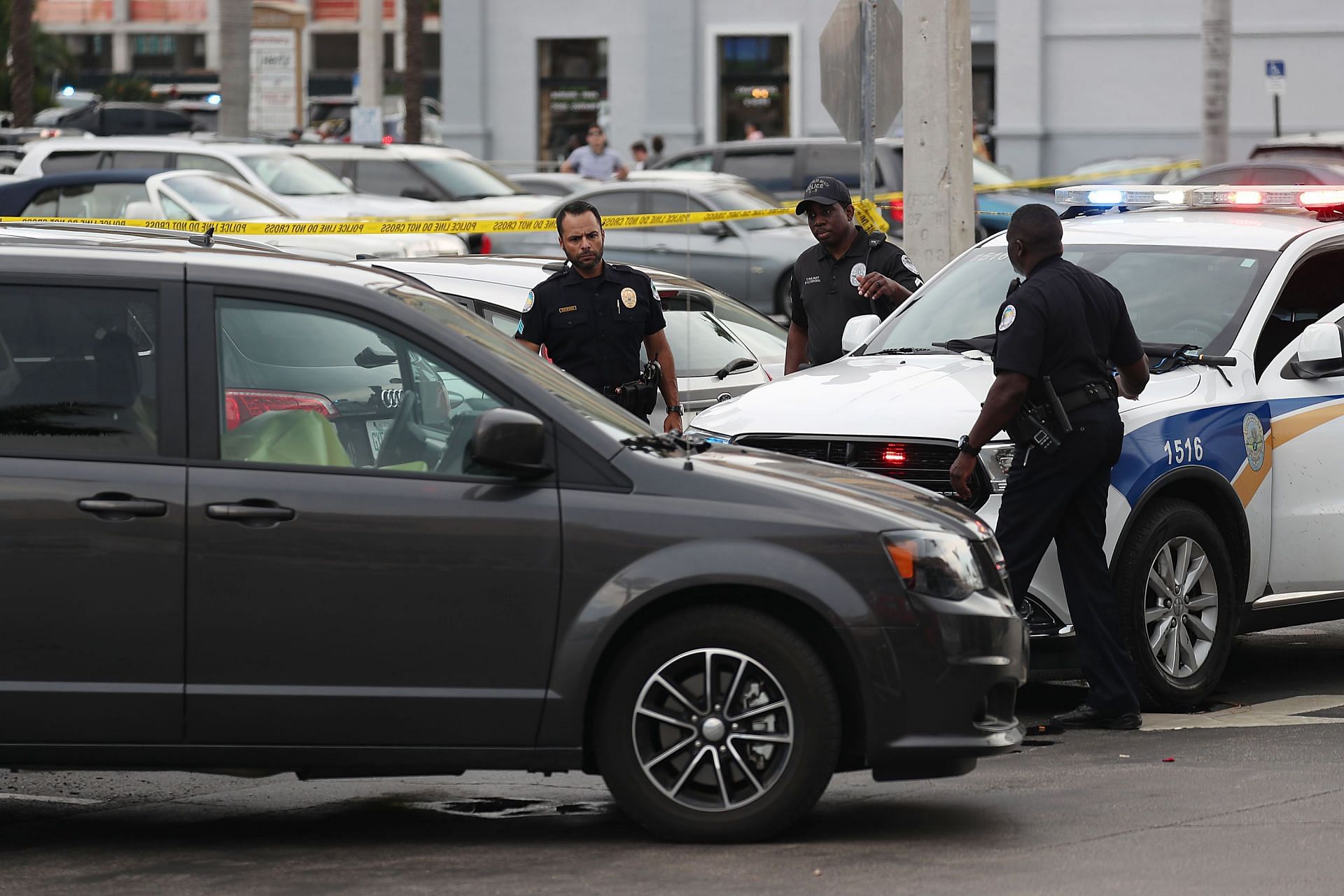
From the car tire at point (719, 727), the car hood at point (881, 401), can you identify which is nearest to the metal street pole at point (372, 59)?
the car hood at point (881, 401)

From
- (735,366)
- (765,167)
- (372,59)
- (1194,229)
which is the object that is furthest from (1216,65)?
(372,59)

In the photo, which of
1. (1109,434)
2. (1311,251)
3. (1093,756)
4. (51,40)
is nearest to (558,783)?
(1093,756)

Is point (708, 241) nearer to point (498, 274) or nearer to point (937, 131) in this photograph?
point (937, 131)

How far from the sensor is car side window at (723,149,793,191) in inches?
967

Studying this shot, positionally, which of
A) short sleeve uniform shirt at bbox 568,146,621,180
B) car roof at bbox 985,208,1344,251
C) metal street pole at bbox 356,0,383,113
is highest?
metal street pole at bbox 356,0,383,113

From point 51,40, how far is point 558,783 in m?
64.0

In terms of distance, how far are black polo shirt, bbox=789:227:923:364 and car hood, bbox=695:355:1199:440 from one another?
3.98 feet

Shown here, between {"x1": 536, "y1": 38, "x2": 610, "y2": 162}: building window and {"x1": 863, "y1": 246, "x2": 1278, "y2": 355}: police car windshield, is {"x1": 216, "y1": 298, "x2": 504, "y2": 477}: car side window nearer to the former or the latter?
{"x1": 863, "y1": 246, "x2": 1278, "y2": 355}: police car windshield

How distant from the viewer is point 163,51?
82188mm

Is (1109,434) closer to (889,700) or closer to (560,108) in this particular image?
(889,700)

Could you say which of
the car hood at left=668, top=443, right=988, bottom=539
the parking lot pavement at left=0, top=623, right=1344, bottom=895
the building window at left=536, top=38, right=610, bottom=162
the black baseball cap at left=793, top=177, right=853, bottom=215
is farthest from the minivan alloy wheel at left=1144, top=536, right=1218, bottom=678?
the building window at left=536, top=38, right=610, bottom=162

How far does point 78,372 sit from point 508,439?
122 cm

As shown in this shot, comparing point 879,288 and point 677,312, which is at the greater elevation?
point 879,288

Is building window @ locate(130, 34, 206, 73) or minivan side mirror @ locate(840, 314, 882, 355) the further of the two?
building window @ locate(130, 34, 206, 73)
